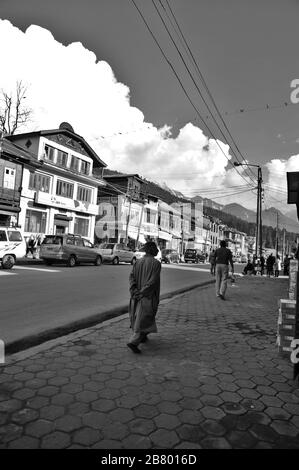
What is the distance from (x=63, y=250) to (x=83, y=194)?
58.3ft

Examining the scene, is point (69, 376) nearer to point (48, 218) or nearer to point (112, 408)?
point (112, 408)

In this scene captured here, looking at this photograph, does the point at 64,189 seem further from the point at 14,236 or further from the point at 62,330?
the point at 62,330

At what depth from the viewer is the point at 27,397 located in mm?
3477

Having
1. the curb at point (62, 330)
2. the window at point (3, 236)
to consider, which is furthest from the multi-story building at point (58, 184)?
the curb at point (62, 330)

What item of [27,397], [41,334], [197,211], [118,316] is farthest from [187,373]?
[197,211]

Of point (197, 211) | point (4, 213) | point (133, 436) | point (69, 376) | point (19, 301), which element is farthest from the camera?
point (197, 211)

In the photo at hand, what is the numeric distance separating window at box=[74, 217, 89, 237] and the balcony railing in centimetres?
845

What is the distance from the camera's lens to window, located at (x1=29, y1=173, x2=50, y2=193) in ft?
105

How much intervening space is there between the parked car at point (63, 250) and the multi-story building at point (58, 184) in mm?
9024

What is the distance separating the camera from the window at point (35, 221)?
31.7m

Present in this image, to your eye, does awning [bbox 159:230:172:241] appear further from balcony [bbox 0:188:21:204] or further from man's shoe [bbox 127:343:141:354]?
man's shoe [bbox 127:343:141:354]

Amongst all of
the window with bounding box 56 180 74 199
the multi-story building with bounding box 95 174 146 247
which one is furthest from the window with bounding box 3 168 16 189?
the multi-story building with bounding box 95 174 146 247
